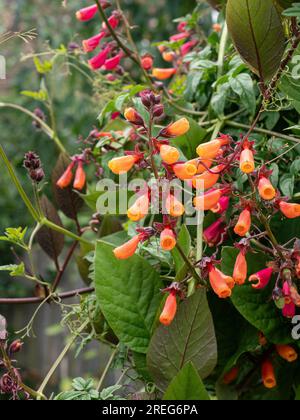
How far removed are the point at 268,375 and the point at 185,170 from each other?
319mm

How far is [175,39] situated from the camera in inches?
48.1

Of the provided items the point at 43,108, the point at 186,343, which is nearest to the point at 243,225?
the point at 186,343

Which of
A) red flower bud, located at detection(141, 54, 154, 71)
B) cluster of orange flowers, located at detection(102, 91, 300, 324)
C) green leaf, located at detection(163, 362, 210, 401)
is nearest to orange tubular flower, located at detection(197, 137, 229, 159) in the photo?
cluster of orange flowers, located at detection(102, 91, 300, 324)

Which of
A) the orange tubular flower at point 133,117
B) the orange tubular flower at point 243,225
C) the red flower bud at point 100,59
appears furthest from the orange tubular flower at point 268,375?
the red flower bud at point 100,59

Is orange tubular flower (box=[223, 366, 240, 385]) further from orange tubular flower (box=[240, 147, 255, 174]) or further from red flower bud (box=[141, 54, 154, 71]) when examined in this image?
red flower bud (box=[141, 54, 154, 71])

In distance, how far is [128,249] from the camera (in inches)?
28.6

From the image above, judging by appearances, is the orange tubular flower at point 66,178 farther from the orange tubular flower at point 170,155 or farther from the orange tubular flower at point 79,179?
the orange tubular flower at point 170,155

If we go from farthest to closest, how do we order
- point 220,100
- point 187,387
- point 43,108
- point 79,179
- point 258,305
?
point 43,108, point 79,179, point 220,100, point 258,305, point 187,387

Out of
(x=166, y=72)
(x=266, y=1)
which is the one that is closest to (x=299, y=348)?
(x=266, y=1)

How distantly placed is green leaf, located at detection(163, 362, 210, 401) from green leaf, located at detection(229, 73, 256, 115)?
1.14ft

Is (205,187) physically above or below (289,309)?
above

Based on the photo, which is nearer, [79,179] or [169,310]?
[169,310]

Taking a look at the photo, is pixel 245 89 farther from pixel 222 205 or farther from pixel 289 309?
pixel 289 309

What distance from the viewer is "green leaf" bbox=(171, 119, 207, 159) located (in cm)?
91
